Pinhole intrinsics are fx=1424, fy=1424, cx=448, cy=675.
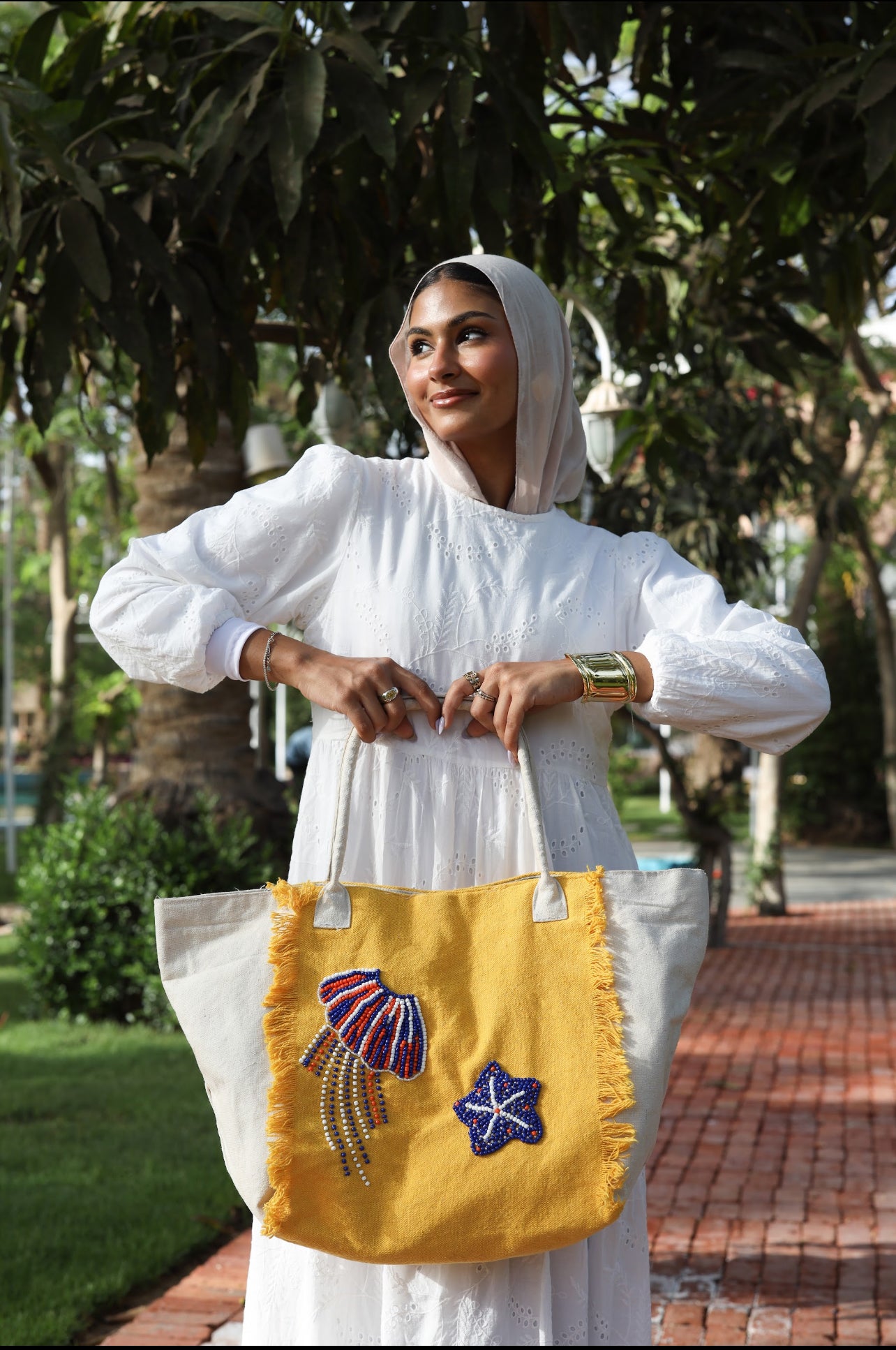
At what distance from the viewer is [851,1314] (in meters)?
4.26

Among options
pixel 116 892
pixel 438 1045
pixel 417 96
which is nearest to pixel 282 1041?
pixel 438 1045

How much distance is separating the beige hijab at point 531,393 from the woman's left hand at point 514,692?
396mm

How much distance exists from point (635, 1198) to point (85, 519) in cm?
2532

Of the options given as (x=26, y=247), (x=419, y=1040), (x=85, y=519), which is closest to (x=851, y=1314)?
(x=419, y=1040)

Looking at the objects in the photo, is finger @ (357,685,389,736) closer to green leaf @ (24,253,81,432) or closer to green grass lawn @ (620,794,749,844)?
green leaf @ (24,253,81,432)

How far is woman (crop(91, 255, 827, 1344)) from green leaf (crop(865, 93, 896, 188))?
3.08 ft

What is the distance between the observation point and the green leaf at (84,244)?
283 cm

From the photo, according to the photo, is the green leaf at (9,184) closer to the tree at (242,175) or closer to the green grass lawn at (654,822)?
the tree at (242,175)

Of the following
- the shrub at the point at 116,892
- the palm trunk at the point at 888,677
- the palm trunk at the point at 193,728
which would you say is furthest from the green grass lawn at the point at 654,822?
the shrub at the point at 116,892

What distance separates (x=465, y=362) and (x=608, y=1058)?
3.55ft

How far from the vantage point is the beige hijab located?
7.43ft

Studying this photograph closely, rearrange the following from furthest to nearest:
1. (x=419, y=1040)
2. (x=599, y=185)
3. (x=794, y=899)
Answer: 1. (x=794, y=899)
2. (x=599, y=185)
3. (x=419, y=1040)

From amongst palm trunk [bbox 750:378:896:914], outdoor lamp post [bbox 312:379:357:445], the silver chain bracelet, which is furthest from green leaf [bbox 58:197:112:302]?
palm trunk [bbox 750:378:896:914]

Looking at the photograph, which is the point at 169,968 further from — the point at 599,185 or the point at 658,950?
the point at 599,185
